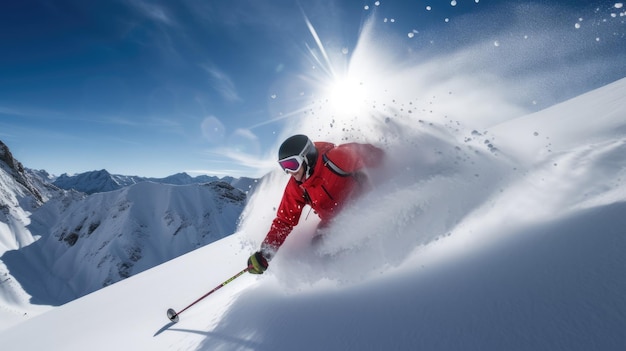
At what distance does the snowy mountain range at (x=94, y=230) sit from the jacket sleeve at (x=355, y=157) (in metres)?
101

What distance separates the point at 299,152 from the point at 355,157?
0.71 metres

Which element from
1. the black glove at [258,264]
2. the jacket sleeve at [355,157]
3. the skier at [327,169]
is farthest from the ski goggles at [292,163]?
the black glove at [258,264]

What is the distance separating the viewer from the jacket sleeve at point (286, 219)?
416cm

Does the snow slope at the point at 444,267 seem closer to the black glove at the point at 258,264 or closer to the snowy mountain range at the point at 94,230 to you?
the black glove at the point at 258,264

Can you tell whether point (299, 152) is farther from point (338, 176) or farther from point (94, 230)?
point (94, 230)

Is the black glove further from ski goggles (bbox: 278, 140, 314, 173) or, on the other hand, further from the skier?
ski goggles (bbox: 278, 140, 314, 173)

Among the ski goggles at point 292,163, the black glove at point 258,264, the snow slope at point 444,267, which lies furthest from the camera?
the black glove at point 258,264

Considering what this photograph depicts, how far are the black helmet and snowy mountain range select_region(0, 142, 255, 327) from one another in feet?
330

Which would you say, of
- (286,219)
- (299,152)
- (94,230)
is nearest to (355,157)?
(299,152)

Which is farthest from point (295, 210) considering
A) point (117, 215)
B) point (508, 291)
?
point (117, 215)

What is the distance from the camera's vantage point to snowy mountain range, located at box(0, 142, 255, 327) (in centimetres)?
8738

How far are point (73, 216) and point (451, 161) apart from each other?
144 meters

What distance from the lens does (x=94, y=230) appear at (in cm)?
10675

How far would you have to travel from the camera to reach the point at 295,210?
13.9ft
